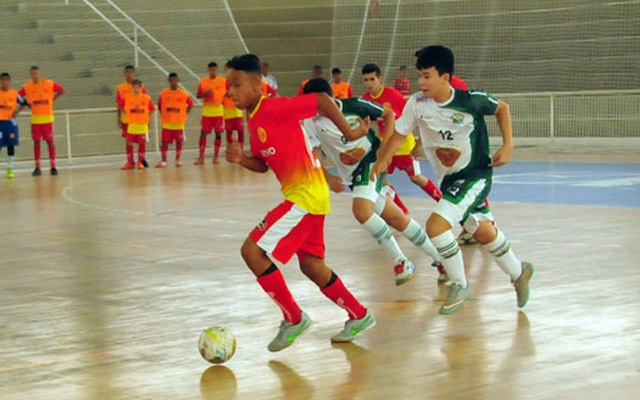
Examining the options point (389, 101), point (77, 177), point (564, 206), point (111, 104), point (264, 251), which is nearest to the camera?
point (264, 251)

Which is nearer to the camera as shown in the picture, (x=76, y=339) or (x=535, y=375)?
(x=535, y=375)

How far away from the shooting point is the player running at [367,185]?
8.83 metres

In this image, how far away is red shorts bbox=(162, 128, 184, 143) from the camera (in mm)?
23922

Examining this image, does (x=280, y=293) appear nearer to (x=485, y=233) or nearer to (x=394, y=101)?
(x=485, y=233)

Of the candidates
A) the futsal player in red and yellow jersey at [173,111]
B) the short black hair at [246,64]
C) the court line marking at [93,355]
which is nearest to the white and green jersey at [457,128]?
the short black hair at [246,64]

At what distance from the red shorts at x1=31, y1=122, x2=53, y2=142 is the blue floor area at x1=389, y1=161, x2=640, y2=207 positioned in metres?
6.85

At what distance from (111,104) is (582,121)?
11.2m

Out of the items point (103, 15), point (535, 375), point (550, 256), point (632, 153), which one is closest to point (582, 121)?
point (632, 153)

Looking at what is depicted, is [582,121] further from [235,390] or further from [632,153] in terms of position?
[235,390]

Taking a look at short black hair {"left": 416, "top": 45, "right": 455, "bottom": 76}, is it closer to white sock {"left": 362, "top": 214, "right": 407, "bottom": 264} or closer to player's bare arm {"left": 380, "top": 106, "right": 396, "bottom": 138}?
player's bare arm {"left": 380, "top": 106, "right": 396, "bottom": 138}

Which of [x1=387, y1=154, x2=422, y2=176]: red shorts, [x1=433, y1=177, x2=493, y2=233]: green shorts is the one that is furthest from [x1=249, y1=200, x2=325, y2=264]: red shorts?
[x1=387, y1=154, x2=422, y2=176]: red shorts

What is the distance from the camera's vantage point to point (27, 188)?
18.9 metres

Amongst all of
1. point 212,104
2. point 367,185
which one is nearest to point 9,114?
point 212,104

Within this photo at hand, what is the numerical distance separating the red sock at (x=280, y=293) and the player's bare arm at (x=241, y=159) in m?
0.63
